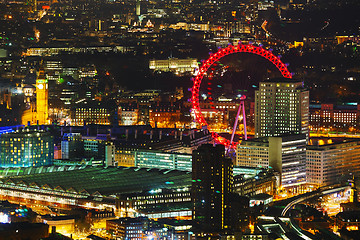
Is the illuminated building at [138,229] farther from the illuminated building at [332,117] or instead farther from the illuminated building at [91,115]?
Answer: the illuminated building at [91,115]

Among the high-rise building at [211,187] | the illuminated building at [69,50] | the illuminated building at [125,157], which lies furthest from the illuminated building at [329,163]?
the illuminated building at [69,50]

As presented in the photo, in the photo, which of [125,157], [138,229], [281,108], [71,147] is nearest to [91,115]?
[71,147]

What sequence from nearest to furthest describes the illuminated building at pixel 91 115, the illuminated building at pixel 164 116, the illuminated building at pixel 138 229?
1. the illuminated building at pixel 138 229
2. the illuminated building at pixel 164 116
3. the illuminated building at pixel 91 115

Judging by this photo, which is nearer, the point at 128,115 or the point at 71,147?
the point at 71,147

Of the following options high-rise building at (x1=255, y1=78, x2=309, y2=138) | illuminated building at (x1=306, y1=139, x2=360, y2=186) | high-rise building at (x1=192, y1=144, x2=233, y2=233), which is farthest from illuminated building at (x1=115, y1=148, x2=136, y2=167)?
high-rise building at (x1=192, y1=144, x2=233, y2=233)

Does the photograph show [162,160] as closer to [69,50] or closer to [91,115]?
[91,115]
